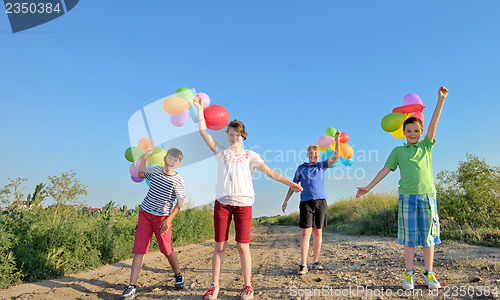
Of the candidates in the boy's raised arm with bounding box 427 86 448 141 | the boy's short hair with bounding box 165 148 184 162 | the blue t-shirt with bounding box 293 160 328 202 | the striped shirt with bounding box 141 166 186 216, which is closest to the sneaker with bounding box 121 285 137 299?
the striped shirt with bounding box 141 166 186 216

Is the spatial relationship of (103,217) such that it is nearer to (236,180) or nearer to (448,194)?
(236,180)

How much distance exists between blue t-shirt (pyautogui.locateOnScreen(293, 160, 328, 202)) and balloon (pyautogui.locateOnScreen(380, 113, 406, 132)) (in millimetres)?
1245

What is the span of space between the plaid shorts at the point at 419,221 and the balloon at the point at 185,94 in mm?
3364

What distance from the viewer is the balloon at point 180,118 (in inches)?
202

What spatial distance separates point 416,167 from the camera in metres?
3.73

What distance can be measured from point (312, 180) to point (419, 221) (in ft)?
4.99

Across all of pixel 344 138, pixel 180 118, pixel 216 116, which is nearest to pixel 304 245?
pixel 216 116

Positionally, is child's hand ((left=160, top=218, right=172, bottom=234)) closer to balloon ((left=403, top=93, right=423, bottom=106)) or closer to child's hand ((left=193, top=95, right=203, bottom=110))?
child's hand ((left=193, top=95, right=203, bottom=110))

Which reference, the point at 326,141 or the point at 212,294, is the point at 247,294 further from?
the point at 326,141

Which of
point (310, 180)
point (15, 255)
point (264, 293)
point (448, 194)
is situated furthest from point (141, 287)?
point (448, 194)

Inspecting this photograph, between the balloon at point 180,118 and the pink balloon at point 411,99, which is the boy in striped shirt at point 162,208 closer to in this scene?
the balloon at point 180,118

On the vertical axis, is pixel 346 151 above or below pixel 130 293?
above

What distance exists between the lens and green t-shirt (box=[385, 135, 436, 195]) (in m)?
3.71

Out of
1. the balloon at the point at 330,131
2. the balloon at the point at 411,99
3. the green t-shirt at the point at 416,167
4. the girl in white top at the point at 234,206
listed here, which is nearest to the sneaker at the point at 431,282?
the green t-shirt at the point at 416,167
